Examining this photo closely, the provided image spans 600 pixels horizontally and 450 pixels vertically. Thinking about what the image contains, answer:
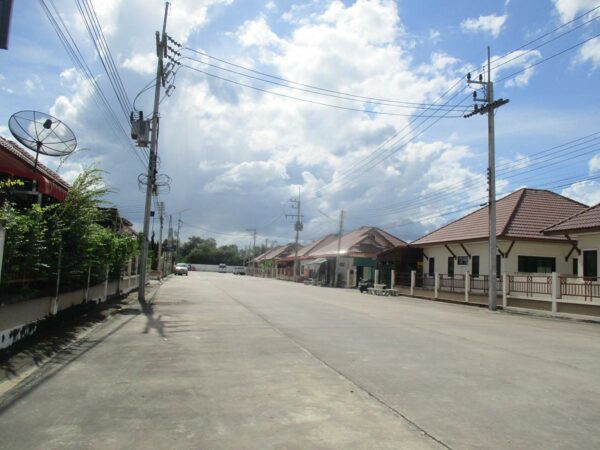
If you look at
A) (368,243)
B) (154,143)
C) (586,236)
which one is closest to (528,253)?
(586,236)

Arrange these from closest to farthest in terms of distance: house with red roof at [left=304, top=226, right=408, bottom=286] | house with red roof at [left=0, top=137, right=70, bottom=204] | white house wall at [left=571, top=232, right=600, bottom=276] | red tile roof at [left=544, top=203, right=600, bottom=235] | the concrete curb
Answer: the concrete curb → house with red roof at [left=0, top=137, right=70, bottom=204] → red tile roof at [left=544, top=203, right=600, bottom=235] → white house wall at [left=571, top=232, right=600, bottom=276] → house with red roof at [left=304, top=226, right=408, bottom=286]

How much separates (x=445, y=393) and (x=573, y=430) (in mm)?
1663

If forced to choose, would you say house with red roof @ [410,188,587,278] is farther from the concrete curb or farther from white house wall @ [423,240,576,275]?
the concrete curb

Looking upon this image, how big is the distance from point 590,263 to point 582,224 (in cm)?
198

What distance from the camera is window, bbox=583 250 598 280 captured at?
2388cm

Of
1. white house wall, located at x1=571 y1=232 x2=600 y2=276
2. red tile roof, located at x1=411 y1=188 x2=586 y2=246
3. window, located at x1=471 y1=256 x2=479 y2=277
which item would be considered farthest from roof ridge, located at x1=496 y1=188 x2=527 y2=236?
white house wall, located at x1=571 y1=232 x2=600 y2=276

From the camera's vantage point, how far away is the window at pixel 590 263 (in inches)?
940

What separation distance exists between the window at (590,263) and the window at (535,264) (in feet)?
16.7

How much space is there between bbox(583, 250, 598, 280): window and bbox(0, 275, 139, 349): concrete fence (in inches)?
827

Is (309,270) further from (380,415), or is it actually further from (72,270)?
(380,415)

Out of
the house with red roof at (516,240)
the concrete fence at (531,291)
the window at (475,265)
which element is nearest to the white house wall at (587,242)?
the house with red roof at (516,240)

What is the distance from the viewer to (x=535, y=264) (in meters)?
29.8

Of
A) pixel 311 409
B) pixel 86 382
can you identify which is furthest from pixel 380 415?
pixel 86 382

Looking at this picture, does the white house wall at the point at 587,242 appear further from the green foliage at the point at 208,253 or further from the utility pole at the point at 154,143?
the green foliage at the point at 208,253
